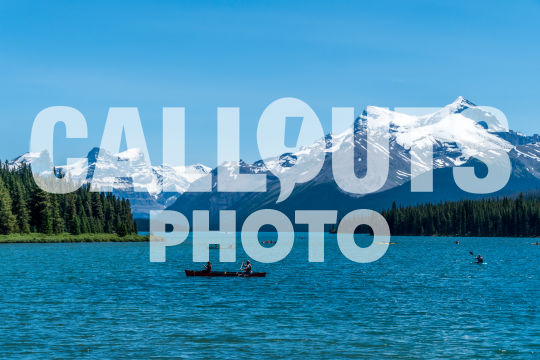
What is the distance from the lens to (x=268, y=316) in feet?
198

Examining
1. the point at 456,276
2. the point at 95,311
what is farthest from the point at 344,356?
the point at 456,276

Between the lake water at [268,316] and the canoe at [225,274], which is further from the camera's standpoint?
the canoe at [225,274]

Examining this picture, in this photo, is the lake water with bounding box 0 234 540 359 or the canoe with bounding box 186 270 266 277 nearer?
the lake water with bounding box 0 234 540 359

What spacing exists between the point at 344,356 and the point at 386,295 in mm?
34280

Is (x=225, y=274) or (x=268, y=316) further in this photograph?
(x=225, y=274)

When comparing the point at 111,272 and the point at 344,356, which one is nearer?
the point at 344,356

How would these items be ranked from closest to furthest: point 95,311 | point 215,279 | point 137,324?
point 137,324
point 95,311
point 215,279

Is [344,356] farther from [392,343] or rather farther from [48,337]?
[48,337]

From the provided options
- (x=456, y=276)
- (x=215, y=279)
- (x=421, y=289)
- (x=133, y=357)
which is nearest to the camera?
(x=133, y=357)

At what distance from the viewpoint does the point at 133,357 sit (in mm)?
43219

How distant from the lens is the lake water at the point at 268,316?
45.9 meters

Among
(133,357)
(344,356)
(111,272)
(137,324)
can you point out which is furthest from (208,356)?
(111,272)

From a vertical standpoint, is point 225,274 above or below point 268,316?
below

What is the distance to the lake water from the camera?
151 ft
